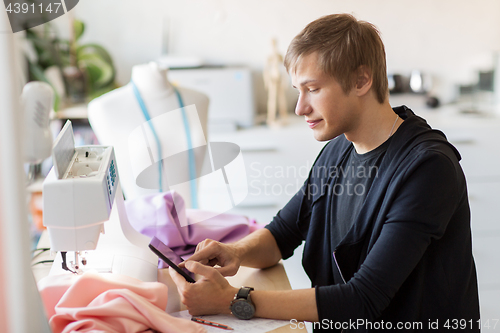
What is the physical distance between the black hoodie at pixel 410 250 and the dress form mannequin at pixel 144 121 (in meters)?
0.82

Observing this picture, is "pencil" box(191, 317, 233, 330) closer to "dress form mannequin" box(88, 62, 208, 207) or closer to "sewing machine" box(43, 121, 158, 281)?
"sewing machine" box(43, 121, 158, 281)

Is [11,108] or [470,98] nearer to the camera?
[11,108]

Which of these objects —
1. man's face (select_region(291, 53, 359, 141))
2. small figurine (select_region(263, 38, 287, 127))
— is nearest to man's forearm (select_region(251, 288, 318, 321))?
man's face (select_region(291, 53, 359, 141))

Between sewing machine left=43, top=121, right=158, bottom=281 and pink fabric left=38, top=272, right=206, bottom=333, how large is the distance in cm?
8

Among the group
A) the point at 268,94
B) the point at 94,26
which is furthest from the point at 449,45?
the point at 94,26

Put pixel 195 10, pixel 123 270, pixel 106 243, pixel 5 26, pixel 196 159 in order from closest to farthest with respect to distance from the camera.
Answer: pixel 5 26
pixel 123 270
pixel 106 243
pixel 196 159
pixel 195 10

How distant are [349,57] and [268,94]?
6.93 feet

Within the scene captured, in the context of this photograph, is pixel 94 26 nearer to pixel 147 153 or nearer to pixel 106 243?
pixel 147 153

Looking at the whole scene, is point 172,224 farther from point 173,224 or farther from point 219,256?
point 219,256

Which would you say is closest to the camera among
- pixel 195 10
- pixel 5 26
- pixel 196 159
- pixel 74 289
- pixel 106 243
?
pixel 5 26

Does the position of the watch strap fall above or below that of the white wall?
below

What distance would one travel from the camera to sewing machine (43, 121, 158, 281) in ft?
2.98

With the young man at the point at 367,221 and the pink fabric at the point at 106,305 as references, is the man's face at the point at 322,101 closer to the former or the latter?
the young man at the point at 367,221

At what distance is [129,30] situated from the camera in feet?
10.2
